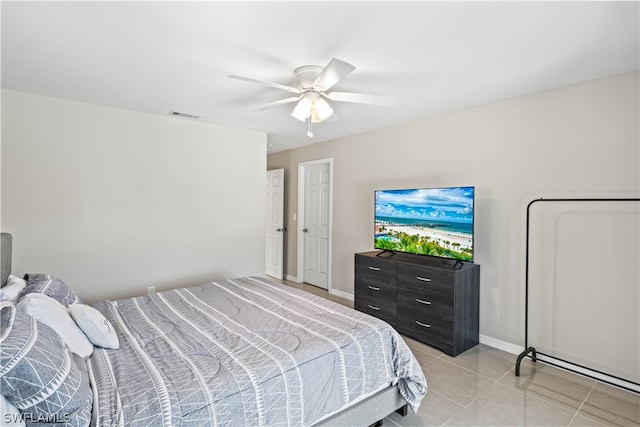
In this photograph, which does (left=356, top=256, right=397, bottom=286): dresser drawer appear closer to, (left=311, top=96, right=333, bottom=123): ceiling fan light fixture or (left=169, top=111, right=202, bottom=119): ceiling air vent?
(left=311, top=96, right=333, bottom=123): ceiling fan light fixture

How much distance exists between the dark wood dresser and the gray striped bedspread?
3.61 feet

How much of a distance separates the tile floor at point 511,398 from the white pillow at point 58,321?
1.87 m

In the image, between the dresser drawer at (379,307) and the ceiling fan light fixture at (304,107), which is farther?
the dresser drawer at (379,307)

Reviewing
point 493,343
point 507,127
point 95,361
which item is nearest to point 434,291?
point 493,343

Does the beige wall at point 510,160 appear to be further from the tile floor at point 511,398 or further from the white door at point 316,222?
the white door at point 316,222

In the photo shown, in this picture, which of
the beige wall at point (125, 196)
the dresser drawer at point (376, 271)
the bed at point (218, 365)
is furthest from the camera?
the dresser drawer at point (376, 271)

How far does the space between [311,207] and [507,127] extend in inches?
122

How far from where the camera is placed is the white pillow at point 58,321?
1.62 m

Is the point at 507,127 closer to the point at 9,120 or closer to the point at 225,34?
the point at 225,34

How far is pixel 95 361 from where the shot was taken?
1.66m

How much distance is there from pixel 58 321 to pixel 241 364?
37.8 inches

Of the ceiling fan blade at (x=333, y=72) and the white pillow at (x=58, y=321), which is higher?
the ceiling fan blade at (x=333, y=72)

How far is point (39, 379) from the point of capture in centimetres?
119

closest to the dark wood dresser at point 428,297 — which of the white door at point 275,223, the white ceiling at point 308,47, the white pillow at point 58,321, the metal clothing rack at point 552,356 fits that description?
the metal clothing rack at point 552,356
